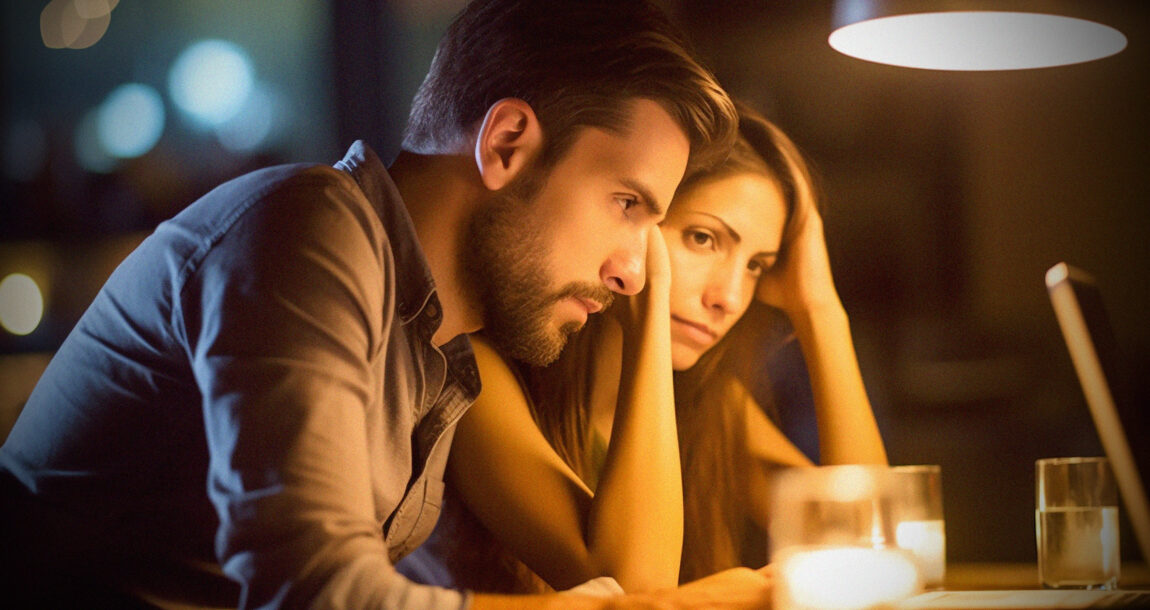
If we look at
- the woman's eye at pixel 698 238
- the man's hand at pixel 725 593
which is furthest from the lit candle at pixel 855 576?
the woman's eye at pixel 698 238

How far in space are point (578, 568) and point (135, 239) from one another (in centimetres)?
94

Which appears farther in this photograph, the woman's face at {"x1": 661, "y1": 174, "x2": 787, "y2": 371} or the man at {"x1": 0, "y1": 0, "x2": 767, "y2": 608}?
the woman's face at {"x1": 661, "y1": 174, "x2": 787, "y2": 371}

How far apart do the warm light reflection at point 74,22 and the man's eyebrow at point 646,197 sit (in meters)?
0.95

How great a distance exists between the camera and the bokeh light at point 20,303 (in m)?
1.73

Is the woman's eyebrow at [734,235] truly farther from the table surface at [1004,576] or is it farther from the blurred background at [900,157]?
the table surface at [1004,576]

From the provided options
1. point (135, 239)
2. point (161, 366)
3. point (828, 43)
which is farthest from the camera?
point (135, 239)

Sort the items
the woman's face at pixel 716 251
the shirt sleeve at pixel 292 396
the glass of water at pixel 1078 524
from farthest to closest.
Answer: the woman's face at pixel 716 251
the glass of water at pixel 1078 524
the shirt sleeve at pixel 292 396

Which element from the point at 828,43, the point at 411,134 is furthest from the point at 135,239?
the point at 828,43

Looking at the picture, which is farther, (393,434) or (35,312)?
(35,312)

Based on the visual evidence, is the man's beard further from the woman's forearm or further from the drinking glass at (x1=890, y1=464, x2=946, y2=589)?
the drinking glass at (x1=890, y1=464, x2=946, y2=589)

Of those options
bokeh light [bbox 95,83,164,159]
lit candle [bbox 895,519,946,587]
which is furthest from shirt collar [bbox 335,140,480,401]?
lit candle [bbox 895,519,946,587]

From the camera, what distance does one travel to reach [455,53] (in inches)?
60.0

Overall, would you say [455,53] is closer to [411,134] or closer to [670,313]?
[411,134]

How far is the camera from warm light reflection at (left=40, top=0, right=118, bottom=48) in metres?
1.71
